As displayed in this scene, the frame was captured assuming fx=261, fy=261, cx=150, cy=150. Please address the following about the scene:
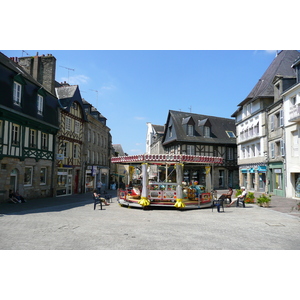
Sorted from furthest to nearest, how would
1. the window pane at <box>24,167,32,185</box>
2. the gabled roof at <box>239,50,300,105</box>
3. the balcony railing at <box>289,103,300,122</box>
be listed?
the gabled roof at <box>239,50,300,105</box>
the balcony railing at <box>289,103,300,122</box>
the window pane at <box>24,167,32,185</box>

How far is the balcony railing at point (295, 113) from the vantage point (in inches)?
736

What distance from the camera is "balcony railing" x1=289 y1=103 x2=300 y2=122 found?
61.3ft

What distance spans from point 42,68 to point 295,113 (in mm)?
20296

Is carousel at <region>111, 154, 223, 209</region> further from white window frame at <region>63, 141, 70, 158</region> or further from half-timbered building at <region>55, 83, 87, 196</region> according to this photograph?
white window frame at <region>63, 141, 70, 158</region>

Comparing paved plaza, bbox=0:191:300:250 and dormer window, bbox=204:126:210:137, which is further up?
dormer window, bbox=204:126:210:137

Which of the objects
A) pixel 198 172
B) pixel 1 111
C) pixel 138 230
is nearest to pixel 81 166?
pixel 1 111

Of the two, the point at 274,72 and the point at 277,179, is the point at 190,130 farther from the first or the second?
the point at 277,179

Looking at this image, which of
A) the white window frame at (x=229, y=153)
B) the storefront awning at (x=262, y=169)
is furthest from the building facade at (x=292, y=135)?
the white window frame at (x=229, y=153)

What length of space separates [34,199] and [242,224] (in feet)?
47.2

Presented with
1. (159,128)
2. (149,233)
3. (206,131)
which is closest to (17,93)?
(149,233)

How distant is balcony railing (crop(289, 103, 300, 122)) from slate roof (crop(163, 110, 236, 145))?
14.7 metres

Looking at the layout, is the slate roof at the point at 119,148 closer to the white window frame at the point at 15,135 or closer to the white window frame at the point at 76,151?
the white window frame at the point at 76,151

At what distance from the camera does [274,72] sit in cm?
2630

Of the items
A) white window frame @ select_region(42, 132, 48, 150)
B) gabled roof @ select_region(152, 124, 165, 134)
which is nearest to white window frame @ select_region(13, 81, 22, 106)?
white window frame @ select_region(42, 132, 48, 150)
